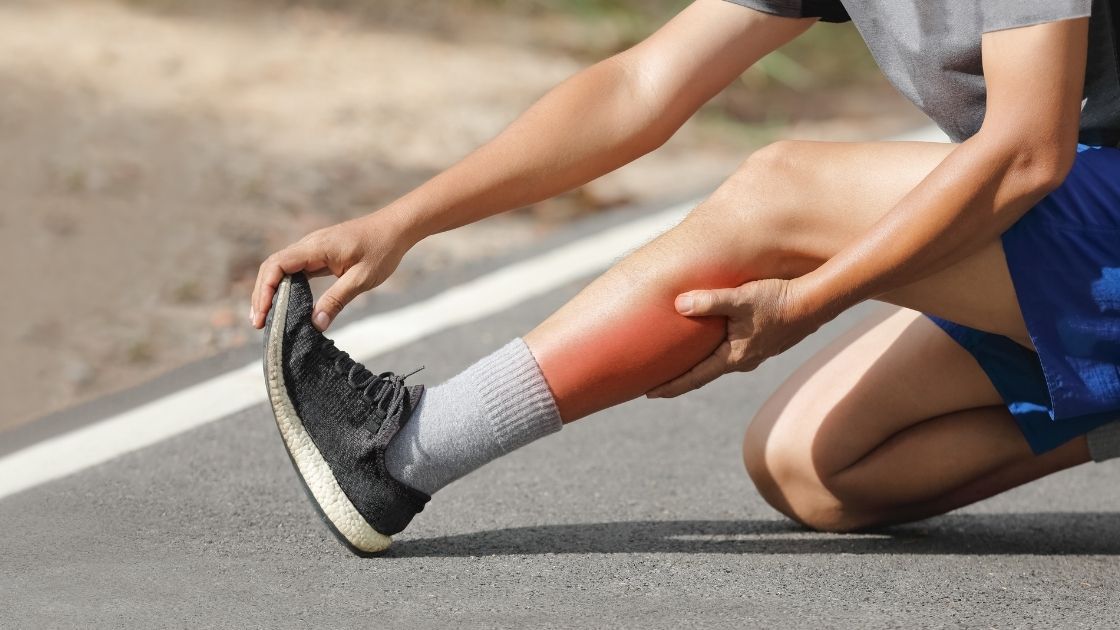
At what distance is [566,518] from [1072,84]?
950mm

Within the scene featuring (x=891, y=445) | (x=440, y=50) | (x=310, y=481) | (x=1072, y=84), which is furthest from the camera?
(x=440, y=50)

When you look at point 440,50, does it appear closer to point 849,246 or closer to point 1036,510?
point 1036,510

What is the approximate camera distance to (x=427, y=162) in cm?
411

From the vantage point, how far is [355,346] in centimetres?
293

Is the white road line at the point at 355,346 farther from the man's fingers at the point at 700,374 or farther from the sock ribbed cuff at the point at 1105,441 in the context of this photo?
the sock ribbed cuff at the point at 1105,441

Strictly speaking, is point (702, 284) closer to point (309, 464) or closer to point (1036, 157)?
point (1036, 157)

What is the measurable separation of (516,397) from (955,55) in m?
0.66

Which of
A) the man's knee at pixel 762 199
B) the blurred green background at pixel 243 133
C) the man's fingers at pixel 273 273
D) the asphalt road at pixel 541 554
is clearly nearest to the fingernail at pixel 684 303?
the man's knee at pixel 762 199

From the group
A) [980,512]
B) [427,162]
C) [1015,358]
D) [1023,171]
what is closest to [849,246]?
[1023,171]

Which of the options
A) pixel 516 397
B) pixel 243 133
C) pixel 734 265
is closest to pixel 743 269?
pixel 734 265

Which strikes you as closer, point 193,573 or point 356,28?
point 193,573

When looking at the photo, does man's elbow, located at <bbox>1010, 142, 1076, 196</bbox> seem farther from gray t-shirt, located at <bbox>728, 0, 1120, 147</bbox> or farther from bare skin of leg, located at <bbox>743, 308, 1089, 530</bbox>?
bare skin of leg, located at <bbox>743, 308, 1089, 530</bbox>

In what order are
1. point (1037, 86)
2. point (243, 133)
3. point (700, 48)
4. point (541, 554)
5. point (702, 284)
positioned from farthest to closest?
point (243, 133), point (700, 48), point (541, 554), point (702, 284), point (1037, 86)

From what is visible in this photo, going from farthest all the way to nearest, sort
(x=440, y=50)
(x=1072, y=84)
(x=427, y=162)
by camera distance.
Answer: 1. (x=440, y=50)
2. (x=427, y=162)
3. (x=1072, y=84)
